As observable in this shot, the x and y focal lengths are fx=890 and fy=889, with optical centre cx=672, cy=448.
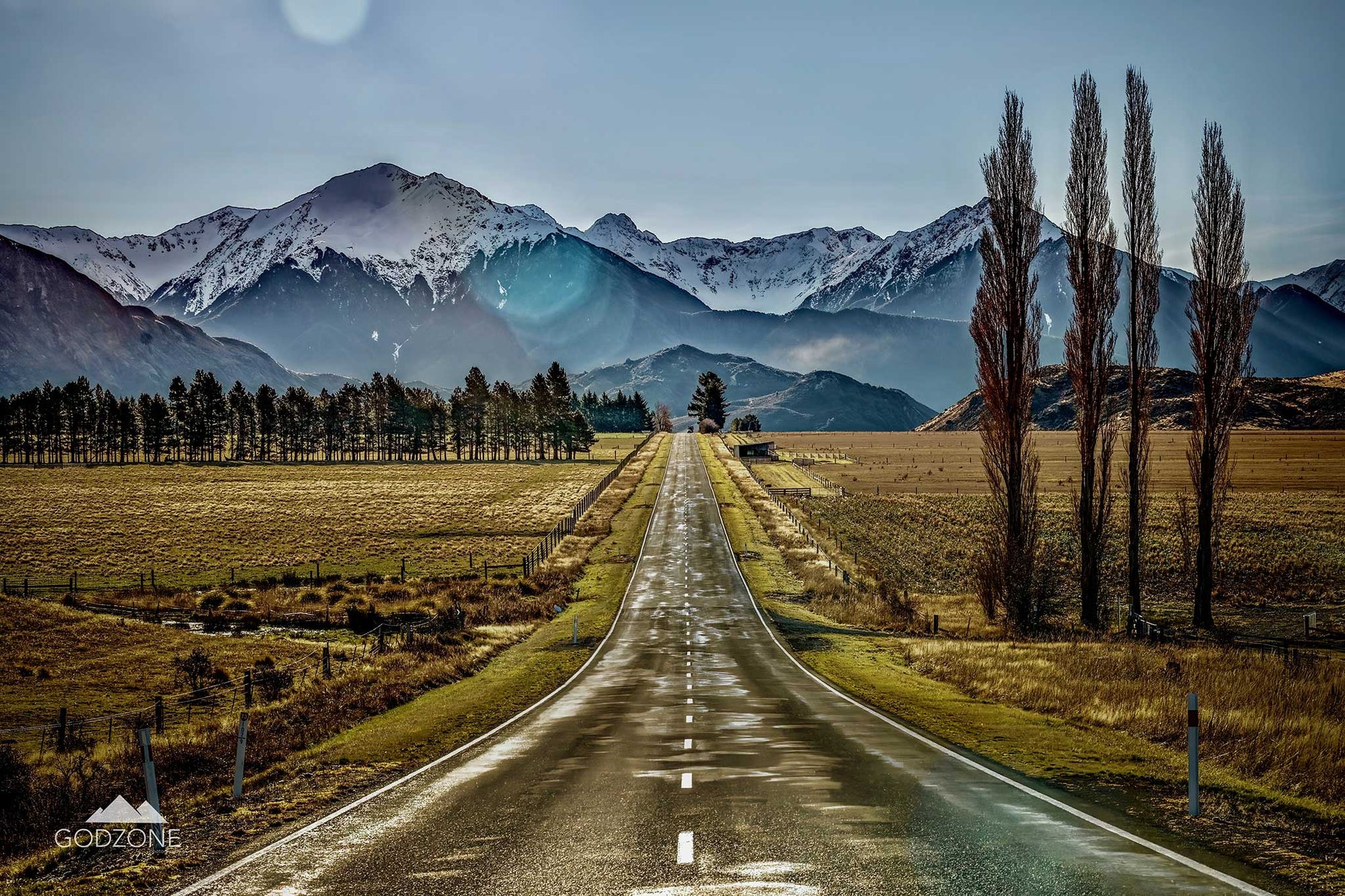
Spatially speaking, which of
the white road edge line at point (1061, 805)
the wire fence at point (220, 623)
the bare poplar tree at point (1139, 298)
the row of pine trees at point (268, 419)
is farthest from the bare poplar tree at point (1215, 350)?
the row of pine trees at point (268, 419)

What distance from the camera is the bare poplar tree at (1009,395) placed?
126ft

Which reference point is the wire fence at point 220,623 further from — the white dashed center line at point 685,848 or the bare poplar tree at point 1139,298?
the bare poplar tree at point 1139,298

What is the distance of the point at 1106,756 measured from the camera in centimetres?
1692

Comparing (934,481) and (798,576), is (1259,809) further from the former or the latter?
(934,481)

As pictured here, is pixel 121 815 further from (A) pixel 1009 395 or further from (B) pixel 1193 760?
(A) pixel 1009 395

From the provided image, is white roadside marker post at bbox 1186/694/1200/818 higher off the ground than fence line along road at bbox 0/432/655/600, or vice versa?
white roadside marker post at bbox 1186/694/1200/818

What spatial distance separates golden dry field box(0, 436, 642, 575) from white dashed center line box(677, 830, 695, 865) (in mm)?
52675

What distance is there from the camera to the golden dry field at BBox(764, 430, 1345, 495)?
4080 inches

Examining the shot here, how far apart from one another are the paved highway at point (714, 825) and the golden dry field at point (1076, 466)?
59772 mm

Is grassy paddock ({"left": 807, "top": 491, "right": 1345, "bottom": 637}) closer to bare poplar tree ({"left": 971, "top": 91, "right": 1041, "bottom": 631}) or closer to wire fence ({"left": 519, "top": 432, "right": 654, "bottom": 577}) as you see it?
bare poplar tree ({"left": 971, "top": 91, "right": 1041, "bottom": 631})

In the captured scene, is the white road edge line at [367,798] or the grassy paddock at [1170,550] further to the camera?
the grassy paddock at [1170,550]

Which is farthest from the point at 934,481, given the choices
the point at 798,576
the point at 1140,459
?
the point at 1140,459

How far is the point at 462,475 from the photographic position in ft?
482

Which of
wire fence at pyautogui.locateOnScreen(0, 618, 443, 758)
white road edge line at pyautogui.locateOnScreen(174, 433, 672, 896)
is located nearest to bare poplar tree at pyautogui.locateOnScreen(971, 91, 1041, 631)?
white road edge line at pyautogui.locateOnScreen(174, 433, 672, 896)
